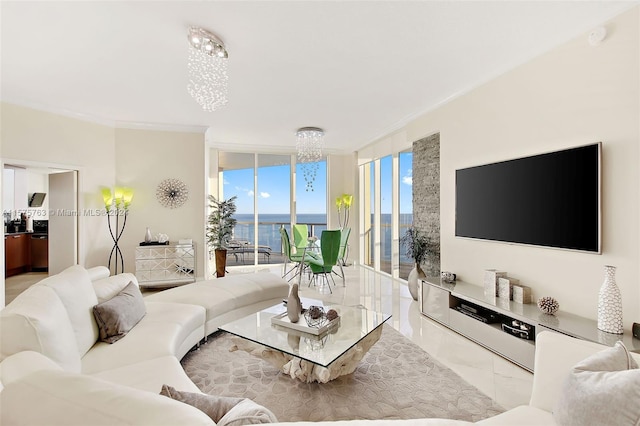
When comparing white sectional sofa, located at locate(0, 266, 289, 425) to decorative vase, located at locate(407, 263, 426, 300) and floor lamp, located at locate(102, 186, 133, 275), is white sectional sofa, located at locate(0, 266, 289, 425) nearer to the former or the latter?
decorative vase, located at locate(407, 263, 426, 300)

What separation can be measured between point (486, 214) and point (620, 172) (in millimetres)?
1277

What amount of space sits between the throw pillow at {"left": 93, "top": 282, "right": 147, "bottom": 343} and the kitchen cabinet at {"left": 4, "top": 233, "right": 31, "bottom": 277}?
18.0 feet

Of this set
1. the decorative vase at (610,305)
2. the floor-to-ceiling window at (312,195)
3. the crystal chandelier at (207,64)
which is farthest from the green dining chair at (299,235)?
the decorative vase at (610,305)

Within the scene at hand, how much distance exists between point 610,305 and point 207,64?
3.85 metres

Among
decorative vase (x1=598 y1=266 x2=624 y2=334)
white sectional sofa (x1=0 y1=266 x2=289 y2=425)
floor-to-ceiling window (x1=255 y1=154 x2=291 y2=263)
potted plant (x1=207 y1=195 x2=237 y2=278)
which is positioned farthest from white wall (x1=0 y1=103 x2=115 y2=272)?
decorative vase (x1=598 y1=266 x2=624 y2=334)

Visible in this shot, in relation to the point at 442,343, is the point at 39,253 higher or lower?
higher

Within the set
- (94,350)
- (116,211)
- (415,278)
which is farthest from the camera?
(116,211)

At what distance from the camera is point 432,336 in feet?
10.9

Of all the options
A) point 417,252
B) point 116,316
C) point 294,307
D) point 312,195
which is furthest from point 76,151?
point 417,252

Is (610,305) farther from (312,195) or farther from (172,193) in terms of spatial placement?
(312,195)

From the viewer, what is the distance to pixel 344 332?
246 centimetres

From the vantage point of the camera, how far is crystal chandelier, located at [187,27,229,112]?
267cm

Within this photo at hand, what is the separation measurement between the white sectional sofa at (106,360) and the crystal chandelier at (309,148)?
350 centimetres

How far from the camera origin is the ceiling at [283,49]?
236 cm
